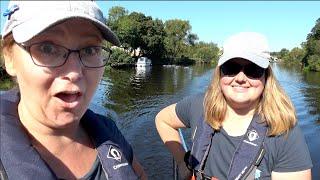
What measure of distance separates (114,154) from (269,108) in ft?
5.63

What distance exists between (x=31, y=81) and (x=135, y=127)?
13.2 m

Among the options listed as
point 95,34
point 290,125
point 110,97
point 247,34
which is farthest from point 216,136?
point 110,97

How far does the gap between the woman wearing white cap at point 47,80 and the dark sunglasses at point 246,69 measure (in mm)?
1742

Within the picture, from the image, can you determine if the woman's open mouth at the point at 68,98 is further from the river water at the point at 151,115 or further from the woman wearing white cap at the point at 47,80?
the river water at the point at 151,115

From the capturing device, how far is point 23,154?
132cm

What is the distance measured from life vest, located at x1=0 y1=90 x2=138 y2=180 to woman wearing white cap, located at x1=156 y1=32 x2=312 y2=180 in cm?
151

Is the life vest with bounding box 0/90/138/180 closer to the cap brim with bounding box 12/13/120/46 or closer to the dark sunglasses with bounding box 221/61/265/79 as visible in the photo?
the cap brim with bounding box 12/13/120/46

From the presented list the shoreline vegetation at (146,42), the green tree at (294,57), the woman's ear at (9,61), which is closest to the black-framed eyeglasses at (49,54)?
the woman's ear at (9,61)

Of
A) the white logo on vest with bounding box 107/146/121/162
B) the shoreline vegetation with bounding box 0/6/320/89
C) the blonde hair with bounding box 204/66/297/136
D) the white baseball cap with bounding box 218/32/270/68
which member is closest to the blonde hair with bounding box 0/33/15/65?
the white logo on vest with bounding box 107/146/121/162

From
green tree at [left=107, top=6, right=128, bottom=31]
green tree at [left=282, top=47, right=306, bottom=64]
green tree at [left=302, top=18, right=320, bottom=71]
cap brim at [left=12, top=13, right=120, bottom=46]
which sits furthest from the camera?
green tree at [left=282, top=47, right=306, bottom=64]

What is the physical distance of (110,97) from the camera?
67.6 feet

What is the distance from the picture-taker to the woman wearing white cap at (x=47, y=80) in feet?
4.13

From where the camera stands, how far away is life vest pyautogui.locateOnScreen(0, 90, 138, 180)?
4.24 feet

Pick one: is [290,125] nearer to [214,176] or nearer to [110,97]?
[214,176]
